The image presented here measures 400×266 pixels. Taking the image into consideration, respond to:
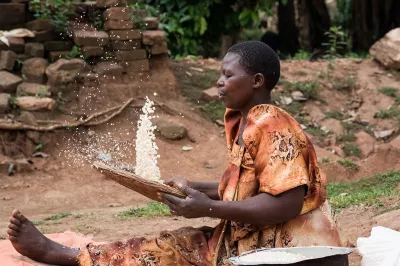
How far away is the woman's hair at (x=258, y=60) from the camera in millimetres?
3299

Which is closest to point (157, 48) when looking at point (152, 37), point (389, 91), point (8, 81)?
point (152, 37)

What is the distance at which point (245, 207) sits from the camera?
10.2ft

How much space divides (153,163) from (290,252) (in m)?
0.90

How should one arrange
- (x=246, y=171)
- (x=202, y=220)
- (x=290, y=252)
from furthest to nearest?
(x=202, y=220) < (x=246, y=171) < (x=290, y=252)

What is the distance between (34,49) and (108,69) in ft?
2.90

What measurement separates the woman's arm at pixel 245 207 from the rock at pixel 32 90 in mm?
5358

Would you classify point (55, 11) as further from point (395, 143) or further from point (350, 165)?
point (395, 143)

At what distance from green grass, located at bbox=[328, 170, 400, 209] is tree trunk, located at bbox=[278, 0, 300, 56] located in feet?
22.4

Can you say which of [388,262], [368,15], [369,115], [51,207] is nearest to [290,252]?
[388,262]

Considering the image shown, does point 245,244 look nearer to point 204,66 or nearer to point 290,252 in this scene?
point 290,252

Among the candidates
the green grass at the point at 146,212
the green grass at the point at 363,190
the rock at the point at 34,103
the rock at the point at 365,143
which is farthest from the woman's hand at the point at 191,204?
the rock at the point at 365,143

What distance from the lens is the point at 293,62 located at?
10.4 metres

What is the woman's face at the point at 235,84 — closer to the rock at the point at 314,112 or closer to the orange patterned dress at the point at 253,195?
the orange patterned dress at the point at 253,195

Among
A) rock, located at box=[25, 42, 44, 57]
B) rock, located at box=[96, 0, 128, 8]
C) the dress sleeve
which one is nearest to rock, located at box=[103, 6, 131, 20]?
rock, located at box=[96, 0, 128, 8]
